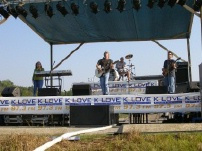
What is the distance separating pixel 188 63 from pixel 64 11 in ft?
19.1

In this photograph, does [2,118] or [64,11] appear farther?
[64,11]

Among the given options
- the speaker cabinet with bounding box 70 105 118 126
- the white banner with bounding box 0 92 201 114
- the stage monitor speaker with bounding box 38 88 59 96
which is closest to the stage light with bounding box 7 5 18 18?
the stage monitor speaker with bounding box 38 88 59 96

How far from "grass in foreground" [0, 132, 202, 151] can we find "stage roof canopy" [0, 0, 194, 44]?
644cm

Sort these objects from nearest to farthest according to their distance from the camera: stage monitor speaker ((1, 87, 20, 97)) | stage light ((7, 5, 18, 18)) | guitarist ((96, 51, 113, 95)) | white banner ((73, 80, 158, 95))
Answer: guitarist ((96, 51, 113, 95)) < stage monitor speaker ((1, 87, 20, 97)) < stage light ((7, 5, 18, 18)) < white banner ((73, 80, 158, 95))

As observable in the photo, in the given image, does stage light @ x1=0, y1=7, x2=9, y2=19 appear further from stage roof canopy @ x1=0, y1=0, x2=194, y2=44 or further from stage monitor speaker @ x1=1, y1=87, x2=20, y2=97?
stage monitor speaker @ x1=1, y1=87, x2=20, y2=97

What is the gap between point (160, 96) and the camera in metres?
10.7

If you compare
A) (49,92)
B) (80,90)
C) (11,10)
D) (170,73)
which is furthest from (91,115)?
(11,10)

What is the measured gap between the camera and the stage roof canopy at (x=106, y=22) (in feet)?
43.3

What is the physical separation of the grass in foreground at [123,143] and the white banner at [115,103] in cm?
405

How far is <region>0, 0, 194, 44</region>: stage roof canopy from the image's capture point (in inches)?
519

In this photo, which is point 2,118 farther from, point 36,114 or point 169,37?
point 169,37

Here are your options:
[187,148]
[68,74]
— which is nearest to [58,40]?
[68,74]

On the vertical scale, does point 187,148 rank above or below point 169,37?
below

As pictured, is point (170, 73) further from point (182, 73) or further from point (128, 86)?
point (128, 86)
